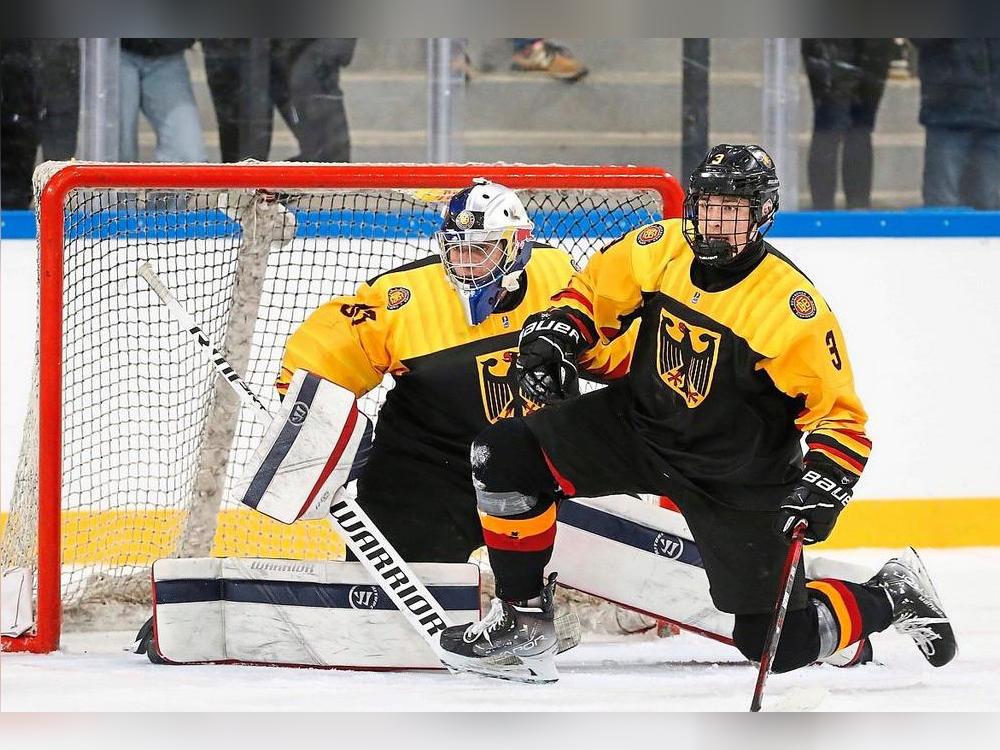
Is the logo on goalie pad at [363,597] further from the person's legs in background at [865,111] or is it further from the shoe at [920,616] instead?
the person's legs in background at [865,111]

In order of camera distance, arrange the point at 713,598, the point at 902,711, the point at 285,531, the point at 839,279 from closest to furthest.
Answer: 1. the point at 902,711
2. the point at 713,598
3. the point at 285,531
4. the point at 839,279

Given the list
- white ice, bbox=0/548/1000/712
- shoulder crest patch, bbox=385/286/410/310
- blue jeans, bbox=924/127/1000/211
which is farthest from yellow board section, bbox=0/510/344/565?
blue jeans, bbox=924/127/1000/211

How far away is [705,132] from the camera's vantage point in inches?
166

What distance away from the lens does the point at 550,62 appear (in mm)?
4254

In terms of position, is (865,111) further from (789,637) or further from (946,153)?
(789,637)

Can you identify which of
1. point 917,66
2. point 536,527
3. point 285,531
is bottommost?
point 285,531

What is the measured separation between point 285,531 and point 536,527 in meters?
1.08

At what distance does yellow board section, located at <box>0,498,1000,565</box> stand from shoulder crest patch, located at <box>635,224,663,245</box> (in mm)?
1211

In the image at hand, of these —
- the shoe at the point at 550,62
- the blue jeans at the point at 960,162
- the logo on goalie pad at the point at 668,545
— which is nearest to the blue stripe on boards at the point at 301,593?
the logo on goalie pad at the point at 668,545

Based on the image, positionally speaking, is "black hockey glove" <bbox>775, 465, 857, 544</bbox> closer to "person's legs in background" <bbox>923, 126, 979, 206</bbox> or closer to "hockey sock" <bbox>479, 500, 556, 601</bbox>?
"hockey sock" <bbox>479, 500, 556, 601</bbox>

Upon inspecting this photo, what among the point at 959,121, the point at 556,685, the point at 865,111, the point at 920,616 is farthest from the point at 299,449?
the point at 959,121

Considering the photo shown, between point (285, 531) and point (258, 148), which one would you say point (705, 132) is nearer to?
point (258, 148)

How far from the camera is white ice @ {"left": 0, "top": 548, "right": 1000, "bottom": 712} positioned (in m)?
2.57

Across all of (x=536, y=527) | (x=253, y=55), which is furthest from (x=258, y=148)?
(x=536, y=527)
